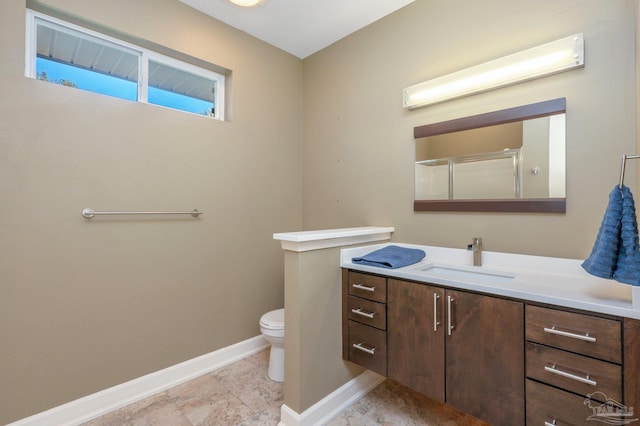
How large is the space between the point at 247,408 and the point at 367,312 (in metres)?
0.89

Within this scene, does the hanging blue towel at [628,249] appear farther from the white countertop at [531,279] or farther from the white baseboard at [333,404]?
the white baseboard at [333,404]

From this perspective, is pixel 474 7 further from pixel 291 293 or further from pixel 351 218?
pixel 291 293

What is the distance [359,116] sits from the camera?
2.34 metres

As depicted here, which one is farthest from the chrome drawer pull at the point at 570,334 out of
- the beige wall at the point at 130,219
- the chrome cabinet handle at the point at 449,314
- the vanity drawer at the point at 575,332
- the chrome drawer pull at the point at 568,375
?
the beige wall at the point at 130,219

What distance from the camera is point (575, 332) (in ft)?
3.43

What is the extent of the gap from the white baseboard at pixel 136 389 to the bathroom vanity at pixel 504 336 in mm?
995

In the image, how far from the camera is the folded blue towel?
5.29 ft

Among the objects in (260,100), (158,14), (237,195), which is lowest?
(237,195)

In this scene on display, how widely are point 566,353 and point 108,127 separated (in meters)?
2.41

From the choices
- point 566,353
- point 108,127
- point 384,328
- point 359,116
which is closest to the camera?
point 566,353

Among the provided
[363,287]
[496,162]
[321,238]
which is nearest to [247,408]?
[363,287]

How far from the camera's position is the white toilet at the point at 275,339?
1945 mm

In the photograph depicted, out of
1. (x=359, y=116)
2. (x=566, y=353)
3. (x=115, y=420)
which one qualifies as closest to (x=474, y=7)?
(x=359, y=116)

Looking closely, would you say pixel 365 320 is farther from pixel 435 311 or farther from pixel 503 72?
pixel 503 72
